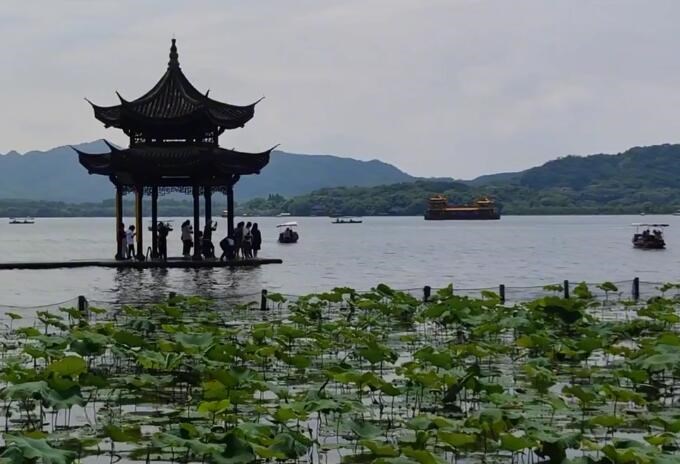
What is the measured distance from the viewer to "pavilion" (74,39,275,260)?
36.6 m

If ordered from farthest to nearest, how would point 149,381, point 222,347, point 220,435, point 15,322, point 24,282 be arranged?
point 24,282 < point 15,322 < point 222,347 < point 149,381 < point 220,435

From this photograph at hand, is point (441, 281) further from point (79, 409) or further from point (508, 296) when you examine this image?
point (79, 409)

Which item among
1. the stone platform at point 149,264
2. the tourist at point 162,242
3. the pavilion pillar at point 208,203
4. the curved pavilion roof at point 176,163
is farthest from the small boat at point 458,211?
the stone platform at point 149,264

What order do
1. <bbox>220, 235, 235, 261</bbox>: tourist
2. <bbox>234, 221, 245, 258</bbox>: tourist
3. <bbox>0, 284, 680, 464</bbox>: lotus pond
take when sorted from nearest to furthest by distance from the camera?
<bbox>0, 284, 680, 464</bbox>: lotus pond
<bbox>220, 235, 235, 261</bbox>: tourist
<bbox>234, 221, 245, 258</bbox>: tourist

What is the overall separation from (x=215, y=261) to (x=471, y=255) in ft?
92.5

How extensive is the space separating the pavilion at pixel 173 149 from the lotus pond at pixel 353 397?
19.8 metres

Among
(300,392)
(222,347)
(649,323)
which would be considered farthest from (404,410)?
(649,323)

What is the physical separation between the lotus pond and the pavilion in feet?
65.0

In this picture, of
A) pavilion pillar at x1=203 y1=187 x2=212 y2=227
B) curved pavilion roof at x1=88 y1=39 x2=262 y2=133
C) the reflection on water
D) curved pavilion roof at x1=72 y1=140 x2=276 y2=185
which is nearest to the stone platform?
the reflection on water

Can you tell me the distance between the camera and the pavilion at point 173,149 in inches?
1441

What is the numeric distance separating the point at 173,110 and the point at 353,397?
27764 millimetres

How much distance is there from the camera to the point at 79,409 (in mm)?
11578

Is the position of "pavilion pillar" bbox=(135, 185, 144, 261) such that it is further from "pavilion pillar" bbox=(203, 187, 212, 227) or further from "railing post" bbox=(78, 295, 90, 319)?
"railing post" bbox=(78, 295, 90, 319)

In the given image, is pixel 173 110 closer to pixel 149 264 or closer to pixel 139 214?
pixel 139 214
